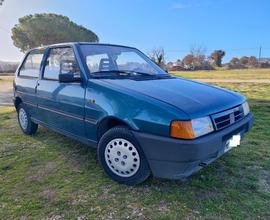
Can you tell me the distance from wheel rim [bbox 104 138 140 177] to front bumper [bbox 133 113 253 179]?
214mm

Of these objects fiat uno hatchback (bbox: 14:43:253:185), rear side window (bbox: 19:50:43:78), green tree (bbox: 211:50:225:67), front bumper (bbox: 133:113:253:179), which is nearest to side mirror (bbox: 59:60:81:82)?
fiat uno hatchback (bbox: 14:43:253:185)

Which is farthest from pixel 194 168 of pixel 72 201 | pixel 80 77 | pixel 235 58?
pixel 235 58

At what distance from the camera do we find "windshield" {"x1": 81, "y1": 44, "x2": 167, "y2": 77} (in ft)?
11.7

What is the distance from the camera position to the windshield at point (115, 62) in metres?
3.56

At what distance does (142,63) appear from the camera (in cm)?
421

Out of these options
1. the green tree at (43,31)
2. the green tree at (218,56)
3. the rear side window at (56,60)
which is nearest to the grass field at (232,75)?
the green tree at (218,56)

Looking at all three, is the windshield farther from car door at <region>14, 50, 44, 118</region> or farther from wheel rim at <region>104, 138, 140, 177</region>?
car door at <region>14, 50, 44, 118</region>

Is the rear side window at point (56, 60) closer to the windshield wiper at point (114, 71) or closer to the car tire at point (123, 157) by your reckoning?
the windshield wiper at point (114, 71)

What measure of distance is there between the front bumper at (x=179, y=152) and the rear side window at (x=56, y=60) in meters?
1.66

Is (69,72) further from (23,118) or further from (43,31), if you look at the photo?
(43,31)

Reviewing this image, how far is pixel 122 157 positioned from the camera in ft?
9.86

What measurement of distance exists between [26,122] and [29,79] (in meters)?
0.89

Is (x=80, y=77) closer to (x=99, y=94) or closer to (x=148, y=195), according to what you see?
(x=99, y=94)

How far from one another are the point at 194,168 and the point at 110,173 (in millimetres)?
1021
